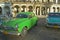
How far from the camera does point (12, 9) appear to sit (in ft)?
110

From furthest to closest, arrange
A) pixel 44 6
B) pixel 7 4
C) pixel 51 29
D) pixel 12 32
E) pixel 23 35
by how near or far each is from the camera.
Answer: pixel 44 6
pixel 7 4
pixel 51 29
pixel 23 35
pixel 12 32

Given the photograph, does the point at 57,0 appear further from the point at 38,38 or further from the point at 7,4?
the point at 38,38

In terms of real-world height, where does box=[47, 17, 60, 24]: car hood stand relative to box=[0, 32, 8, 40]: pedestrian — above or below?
above

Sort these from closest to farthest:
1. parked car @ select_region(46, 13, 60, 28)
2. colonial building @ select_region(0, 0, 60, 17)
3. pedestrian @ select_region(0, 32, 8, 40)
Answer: pedestrian @ select_region(0, 32, 8, 40) < parked car @ select_region(46, 13, 60, 28) < colonial building @ select_region(0, 0, 60, 17)

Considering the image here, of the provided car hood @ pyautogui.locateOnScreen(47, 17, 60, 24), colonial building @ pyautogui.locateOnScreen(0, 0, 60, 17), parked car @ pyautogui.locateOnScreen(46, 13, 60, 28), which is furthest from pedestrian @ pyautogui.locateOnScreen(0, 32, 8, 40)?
colonial building @ pyautogui.locateOnScreen(0, 0, 60, 17)

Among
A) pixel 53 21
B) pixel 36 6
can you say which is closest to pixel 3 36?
pixel 53 21

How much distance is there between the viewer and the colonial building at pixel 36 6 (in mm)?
34188

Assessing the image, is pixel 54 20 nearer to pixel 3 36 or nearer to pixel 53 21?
pixel 53 21

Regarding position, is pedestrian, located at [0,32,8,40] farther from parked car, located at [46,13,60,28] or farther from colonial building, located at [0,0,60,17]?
colonial building, located at [0,0,60,17]

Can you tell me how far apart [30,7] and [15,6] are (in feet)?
11.0

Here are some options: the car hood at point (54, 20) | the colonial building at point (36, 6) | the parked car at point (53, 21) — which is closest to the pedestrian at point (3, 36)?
the parked car at point (53, 21)

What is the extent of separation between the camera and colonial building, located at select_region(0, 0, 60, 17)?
1346 inches

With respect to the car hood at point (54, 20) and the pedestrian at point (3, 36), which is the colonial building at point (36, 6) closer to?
the car hood at point (54, 20)

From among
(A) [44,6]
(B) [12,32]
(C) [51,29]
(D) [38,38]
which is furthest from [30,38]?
(A) [44,6]
